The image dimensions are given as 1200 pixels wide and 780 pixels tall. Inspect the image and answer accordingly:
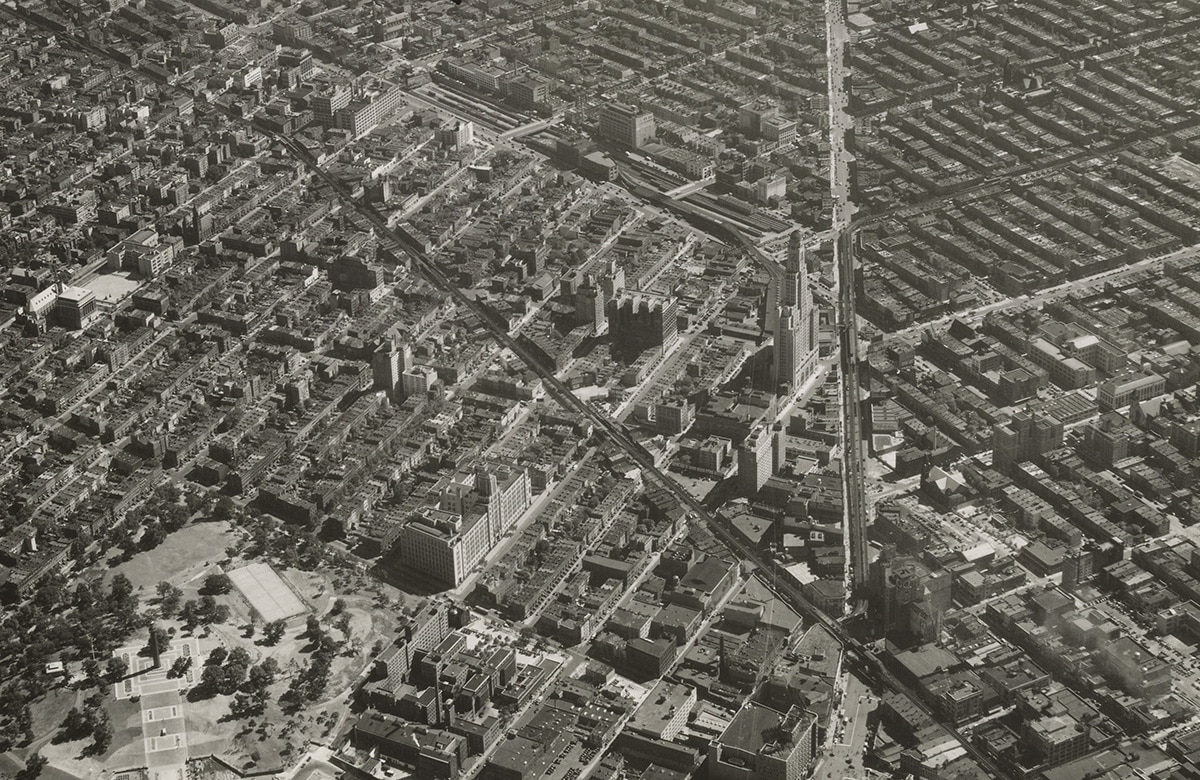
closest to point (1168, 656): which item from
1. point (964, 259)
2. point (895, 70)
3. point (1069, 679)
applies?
point (1069, 679)

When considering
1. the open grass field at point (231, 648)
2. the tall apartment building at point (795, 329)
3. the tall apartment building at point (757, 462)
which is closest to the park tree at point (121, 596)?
the open grass field at point (231, 648)

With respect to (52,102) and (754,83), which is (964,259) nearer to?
(754,83)

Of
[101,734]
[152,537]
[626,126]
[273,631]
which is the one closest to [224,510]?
[152,537]

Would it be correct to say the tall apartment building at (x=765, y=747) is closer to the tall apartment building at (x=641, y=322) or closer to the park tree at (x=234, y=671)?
the park tree at (x=234, y=671)

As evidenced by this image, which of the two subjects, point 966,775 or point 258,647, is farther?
point 258,647

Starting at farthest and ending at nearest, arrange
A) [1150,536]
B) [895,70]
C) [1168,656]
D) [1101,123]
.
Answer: [895,70]
[1101,123]
[1150,536]
[1168,656]

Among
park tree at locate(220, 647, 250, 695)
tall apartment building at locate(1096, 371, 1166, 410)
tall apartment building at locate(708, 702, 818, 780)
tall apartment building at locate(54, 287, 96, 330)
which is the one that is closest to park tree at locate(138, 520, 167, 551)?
park tree at locate(220, 647, 250, 695)

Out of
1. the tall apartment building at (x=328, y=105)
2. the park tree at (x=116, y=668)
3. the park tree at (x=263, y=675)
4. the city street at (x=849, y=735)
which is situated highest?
the city street at (x=849, y=735)
